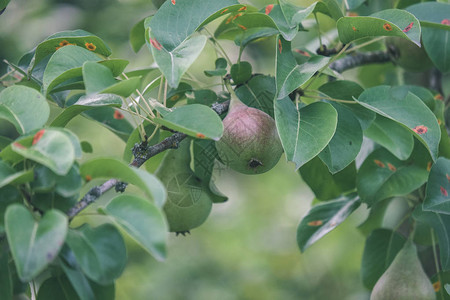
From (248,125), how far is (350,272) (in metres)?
1.95

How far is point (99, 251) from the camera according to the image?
75cm

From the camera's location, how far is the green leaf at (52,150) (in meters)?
0.68

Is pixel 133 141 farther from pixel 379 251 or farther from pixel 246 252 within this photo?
pixel 246 252

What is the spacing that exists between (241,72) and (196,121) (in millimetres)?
329

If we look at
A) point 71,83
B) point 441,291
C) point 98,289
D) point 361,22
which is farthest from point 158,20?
point 441,291

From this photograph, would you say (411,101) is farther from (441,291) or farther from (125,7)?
(125,7)

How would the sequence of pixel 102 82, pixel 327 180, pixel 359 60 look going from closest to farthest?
pixel 102 82
pixel 327 180
pixel 359 60

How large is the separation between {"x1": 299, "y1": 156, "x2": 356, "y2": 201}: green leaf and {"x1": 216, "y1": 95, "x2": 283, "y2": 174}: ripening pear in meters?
0.33

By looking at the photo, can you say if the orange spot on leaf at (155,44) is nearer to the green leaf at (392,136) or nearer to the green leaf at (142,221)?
the green leaf at (142,221)

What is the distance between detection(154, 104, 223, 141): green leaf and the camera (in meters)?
0.82

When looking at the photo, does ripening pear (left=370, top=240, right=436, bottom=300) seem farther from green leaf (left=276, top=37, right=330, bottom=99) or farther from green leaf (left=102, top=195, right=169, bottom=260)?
green leaf (left=102, top=195, right=169, bottom=260)

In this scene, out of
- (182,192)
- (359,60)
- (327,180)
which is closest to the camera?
(182,192)

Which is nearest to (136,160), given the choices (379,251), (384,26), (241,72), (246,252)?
(241,72)

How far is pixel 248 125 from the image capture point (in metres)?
0.99
